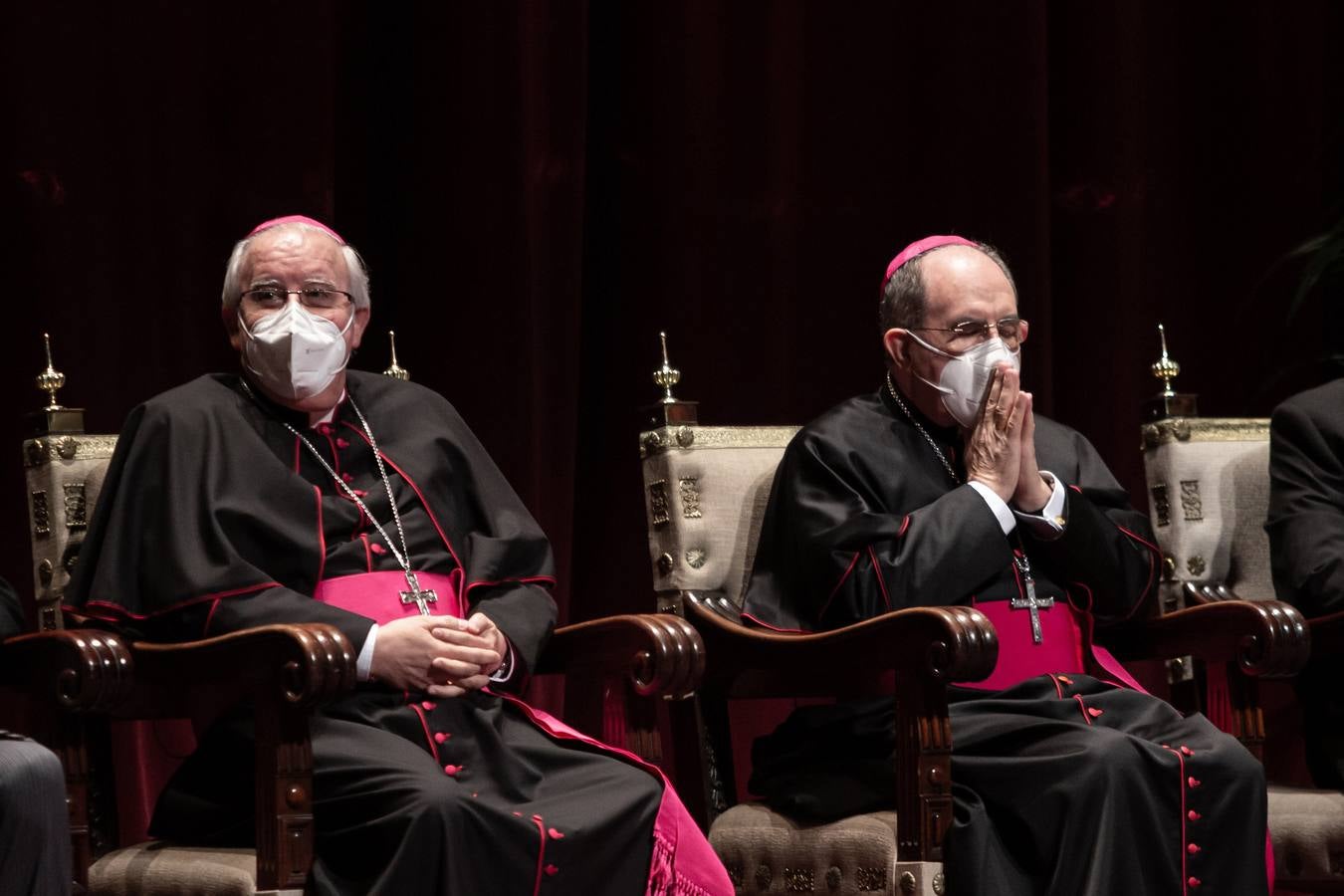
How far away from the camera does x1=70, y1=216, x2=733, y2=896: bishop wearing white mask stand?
2650mm

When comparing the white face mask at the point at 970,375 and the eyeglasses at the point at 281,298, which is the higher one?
the eyeglasses at the point at 281,298

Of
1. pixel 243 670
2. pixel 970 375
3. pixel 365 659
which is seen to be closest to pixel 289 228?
pixel 365 659

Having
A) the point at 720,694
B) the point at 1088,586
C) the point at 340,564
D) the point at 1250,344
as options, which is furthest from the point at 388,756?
the point at 1250,344

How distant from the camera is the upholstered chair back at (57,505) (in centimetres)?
317

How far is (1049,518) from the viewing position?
10.8ft

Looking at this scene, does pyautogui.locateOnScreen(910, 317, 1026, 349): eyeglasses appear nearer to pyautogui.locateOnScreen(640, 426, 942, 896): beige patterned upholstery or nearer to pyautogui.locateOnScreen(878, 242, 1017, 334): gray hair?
pyautogui.locateOnScreen(878, 242, 1017, 334): gray hair

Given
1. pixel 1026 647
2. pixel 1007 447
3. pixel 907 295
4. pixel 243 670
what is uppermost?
pixel 907 295

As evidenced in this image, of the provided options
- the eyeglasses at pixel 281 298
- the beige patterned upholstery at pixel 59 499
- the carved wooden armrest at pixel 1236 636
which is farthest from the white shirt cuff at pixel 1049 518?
the beige patterned upholstery at pixel 59 499

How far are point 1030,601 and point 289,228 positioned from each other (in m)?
1.46

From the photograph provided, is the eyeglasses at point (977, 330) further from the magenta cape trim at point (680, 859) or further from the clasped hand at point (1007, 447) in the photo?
the magenta cape trim at point (680, 859)

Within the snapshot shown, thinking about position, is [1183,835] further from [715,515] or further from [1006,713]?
[715,515]

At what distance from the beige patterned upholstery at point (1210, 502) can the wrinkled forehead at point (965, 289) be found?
1.92ft

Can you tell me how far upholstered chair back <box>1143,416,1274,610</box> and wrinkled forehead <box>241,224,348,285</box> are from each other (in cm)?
170

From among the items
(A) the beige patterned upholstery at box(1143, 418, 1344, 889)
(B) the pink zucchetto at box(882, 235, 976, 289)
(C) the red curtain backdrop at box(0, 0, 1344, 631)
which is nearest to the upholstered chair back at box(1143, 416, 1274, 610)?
(A) the beige patterned upholstery at box(1143, 418, 1344, 889)
